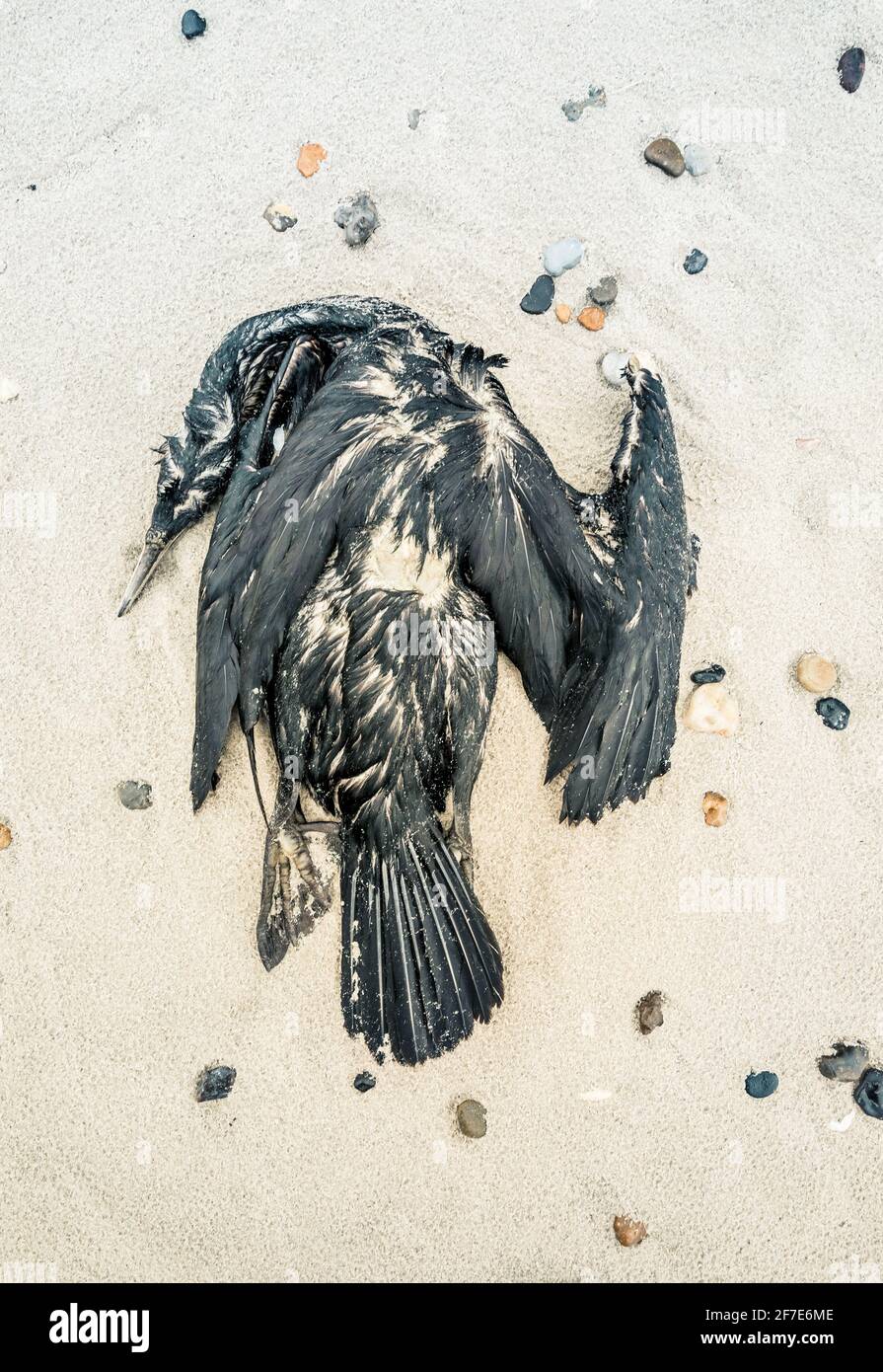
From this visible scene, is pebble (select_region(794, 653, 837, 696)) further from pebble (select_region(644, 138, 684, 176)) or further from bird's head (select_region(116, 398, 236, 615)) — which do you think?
bird's head (select_region(116, 398, 236, 615))

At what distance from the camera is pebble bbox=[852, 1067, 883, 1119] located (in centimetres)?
309

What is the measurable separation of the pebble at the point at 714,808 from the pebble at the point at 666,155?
186 centimetres

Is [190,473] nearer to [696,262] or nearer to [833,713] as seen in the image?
[696,262]

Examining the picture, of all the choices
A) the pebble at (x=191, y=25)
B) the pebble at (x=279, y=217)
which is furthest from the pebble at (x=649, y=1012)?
the pebble at (x=191, y=25)

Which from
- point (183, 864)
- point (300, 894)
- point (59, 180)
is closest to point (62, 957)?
point (183, 864)

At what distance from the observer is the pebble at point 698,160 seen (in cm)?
325

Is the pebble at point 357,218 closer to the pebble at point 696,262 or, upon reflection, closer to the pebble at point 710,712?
the pebble at point 696,262

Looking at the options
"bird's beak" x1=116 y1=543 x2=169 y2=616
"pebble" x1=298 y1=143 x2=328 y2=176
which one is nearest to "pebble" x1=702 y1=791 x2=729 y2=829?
"bird's beak" x1=116 y1=543 x2=169 y2=616

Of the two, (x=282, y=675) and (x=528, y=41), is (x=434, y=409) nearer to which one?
(x=282, y=675)

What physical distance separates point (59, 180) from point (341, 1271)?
3277 mm

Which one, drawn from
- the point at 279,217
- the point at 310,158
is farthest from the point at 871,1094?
the point at 310,158

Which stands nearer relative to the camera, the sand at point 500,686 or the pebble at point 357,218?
Result: the sand at point 500,686

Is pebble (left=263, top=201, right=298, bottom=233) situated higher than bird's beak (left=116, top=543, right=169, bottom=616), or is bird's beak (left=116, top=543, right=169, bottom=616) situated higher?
pebble (left=263, top=201, right=298, bottom=233)

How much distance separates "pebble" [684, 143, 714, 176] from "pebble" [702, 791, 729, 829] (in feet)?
6.11
